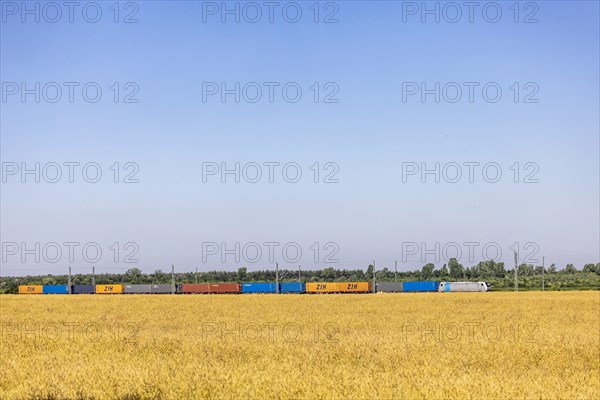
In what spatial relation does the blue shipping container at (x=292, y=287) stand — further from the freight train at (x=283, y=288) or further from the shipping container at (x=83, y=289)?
the shipping container at (x=83, y=289)

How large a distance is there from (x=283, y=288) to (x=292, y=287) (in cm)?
173

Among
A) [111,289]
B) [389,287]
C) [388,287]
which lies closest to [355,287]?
[388,287]

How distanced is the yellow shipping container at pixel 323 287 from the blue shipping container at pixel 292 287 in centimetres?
167

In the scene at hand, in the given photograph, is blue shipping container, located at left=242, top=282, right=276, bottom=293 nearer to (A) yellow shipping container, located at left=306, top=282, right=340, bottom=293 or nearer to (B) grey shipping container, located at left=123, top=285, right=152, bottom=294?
(A) yellow shipping container, located at left=306, top=282, right=340, bottom=293

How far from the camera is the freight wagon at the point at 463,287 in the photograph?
11244 centimetres

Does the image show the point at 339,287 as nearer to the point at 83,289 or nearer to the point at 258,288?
the point at 258,288

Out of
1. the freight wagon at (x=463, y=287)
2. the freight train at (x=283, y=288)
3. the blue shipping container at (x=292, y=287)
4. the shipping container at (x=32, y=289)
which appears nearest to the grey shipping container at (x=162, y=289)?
the freight train at (x=283, y=288)

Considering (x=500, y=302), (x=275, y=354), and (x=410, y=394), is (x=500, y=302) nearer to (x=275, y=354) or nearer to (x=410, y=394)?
(x=275, y=354)

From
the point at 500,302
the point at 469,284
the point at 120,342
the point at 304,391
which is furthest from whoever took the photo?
the point at 469,284

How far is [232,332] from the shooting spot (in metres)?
24.0

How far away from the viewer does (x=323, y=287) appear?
11450 centimetres

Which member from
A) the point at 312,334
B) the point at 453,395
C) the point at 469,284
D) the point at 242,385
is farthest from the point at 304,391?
the point at 469,284

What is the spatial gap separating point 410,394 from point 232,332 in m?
13.4

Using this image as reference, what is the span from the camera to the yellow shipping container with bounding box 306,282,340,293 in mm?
113244
